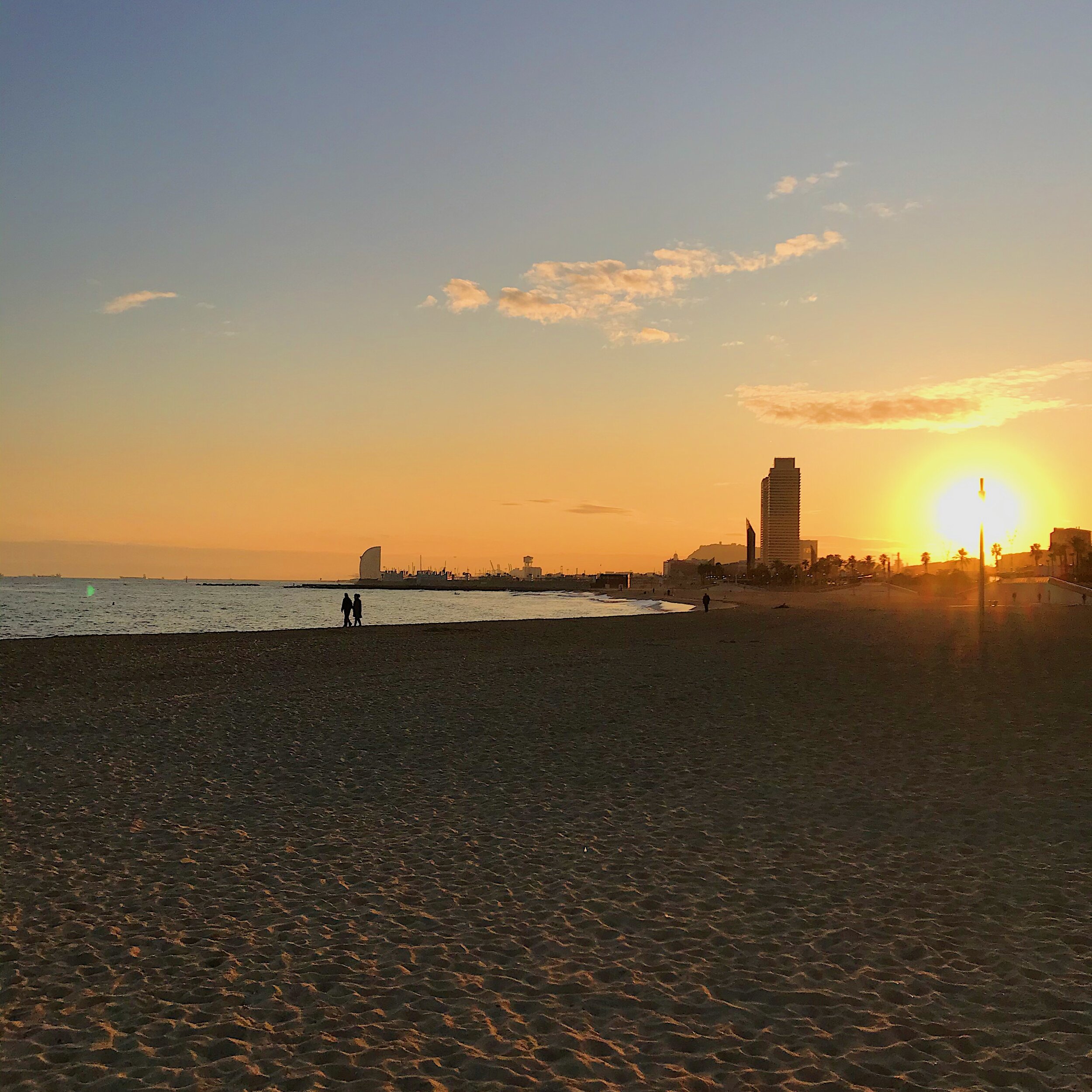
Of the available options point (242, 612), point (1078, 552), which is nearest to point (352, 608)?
point (242, 612)

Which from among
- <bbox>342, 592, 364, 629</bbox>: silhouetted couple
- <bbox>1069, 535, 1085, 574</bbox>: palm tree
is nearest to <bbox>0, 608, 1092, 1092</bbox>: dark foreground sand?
<bbox>342, 592, 364, 629</bbox>: silhouetted couple

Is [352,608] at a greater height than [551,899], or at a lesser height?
greater

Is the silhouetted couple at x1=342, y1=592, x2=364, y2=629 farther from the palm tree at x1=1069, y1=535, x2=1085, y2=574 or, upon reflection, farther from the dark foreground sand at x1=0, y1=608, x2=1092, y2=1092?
the palm tree at x1=1069, y1=535, x2=1085, y2=574

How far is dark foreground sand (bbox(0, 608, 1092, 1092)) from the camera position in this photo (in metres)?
5.43

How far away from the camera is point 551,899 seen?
8.17 meters

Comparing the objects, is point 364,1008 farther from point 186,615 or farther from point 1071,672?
point 186,615

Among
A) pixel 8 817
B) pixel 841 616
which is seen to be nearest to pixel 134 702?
pixel 8 817

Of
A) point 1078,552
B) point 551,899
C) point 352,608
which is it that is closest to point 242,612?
point 352,608

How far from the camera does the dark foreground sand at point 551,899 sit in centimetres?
543

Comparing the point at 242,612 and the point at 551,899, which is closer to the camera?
the point at 551,899

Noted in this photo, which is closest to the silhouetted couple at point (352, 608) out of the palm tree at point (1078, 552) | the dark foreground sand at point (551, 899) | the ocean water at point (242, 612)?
the ocean water at point (242, 612)

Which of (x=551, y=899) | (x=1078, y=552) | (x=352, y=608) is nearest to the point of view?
(x=551, y=899)

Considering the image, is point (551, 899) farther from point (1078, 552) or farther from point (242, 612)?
point (1078, 552)

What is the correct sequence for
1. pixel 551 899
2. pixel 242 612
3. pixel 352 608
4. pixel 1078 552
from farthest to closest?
pixel 1078 552
pixel 242 612
pixel 352 608
pixel 551 899
